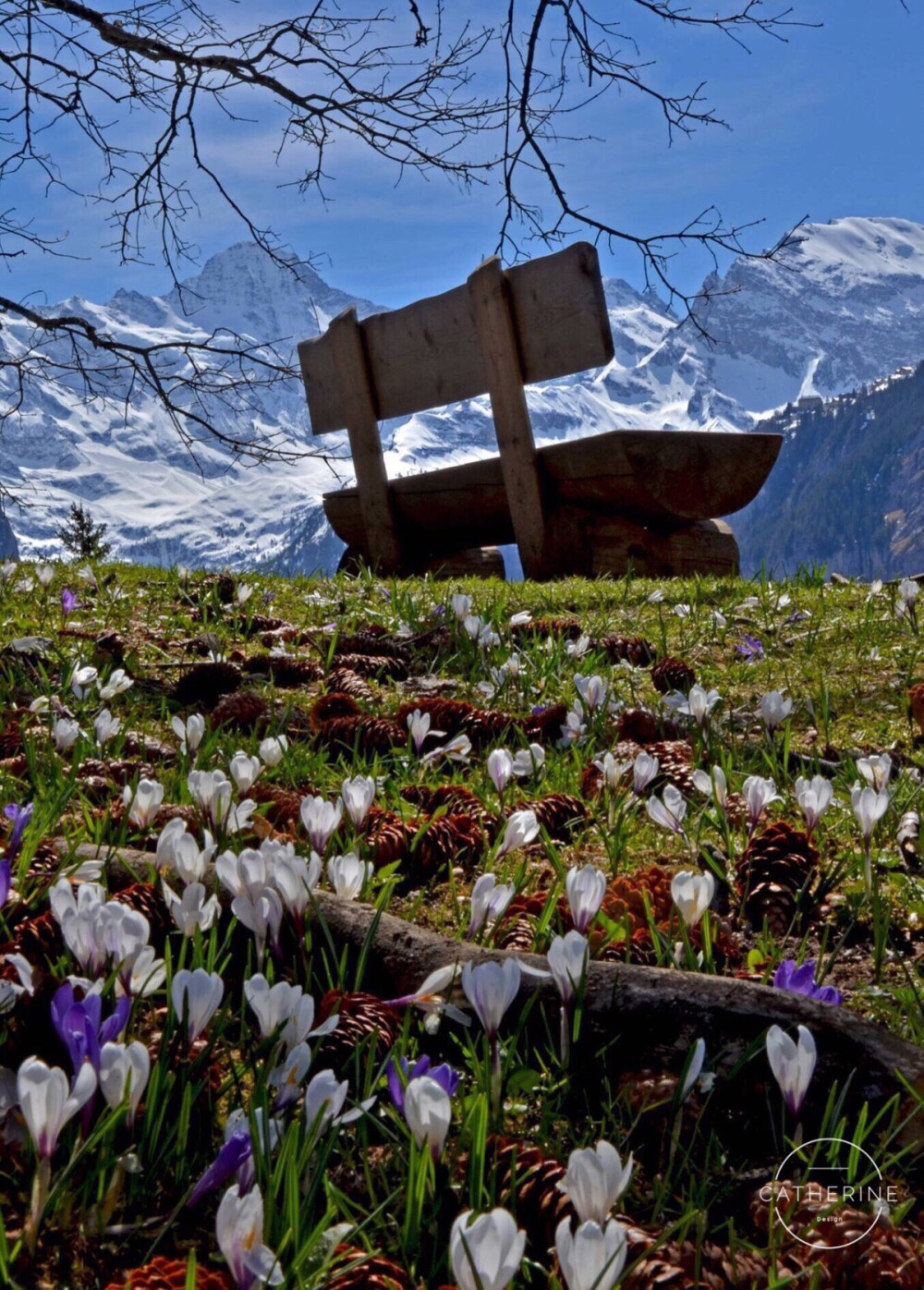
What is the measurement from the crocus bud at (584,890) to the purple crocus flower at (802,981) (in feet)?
0.80

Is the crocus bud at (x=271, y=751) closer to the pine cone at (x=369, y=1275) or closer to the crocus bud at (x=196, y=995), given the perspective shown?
the crocus bud at (x=196, y=995)

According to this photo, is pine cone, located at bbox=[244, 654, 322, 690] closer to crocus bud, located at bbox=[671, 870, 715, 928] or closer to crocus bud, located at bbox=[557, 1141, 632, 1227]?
crocus bud, located at bbox=[671, 870, 715, 928]

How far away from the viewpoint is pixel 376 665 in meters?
3.87

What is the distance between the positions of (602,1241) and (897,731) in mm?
2513

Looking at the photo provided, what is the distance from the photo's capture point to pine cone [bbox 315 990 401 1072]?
51.4 inches

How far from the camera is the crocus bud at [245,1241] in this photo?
32.8 inches

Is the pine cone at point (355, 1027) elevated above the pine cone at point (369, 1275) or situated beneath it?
elevated above

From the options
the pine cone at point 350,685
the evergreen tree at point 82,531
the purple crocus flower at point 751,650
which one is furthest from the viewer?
the evergreen tree at point 82,531

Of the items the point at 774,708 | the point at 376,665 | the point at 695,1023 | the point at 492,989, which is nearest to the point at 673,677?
the point at 774,708

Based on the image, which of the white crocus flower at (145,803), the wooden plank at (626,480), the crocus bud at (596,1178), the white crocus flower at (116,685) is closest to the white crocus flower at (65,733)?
the white crocus flower at (116,685)

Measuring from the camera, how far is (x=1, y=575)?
5.52 m

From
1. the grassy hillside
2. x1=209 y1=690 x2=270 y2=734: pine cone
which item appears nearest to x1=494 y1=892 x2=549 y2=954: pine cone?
the grassy hillside

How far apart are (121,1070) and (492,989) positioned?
38 cm

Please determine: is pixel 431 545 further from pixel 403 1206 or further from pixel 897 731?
pixel 403 1206
